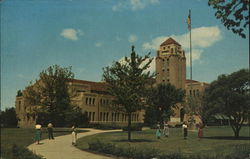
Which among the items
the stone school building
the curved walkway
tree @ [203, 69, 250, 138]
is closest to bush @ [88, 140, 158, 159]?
the curved walkway

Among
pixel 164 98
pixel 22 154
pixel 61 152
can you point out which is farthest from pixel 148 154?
pixel 164 98

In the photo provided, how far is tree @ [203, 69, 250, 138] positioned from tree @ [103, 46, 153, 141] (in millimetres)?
6685

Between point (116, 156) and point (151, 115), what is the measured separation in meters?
42.5

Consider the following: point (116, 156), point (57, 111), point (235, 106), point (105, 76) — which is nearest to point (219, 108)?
point (235, 106)

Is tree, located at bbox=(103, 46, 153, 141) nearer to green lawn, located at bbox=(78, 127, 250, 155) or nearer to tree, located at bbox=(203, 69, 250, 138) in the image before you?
green lawn, located at bbox=(78, 127, 250, 155)

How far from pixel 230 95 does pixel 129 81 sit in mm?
9050

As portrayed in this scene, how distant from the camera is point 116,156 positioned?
14227mm

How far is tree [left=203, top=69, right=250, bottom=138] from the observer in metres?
22.7

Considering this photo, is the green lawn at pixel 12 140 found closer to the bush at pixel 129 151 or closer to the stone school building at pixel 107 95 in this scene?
the bush at pixel 129 151

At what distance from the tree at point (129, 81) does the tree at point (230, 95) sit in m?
6.68

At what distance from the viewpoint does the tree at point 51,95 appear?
3384 cm

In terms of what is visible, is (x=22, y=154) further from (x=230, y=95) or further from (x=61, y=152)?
(x=230, y=95)

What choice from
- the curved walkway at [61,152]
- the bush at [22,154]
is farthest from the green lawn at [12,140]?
the curved walkway at [61,152]

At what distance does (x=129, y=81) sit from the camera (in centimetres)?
2186
